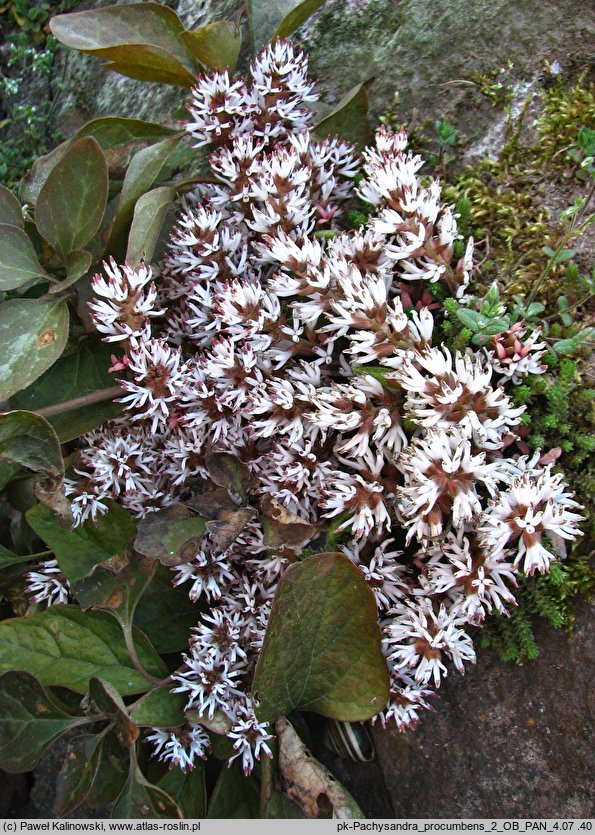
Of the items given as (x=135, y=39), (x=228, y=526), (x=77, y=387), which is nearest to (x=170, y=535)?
(x=228, y=526)

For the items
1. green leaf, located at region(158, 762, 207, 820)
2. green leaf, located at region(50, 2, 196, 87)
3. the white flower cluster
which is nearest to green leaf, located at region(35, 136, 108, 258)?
the white flower cluster

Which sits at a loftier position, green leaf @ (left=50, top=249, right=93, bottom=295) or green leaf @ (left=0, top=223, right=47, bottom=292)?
green leaf @ (left=0, top=223, right=47, bottom=292)

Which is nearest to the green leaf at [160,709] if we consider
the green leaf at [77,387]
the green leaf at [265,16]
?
the green leaf at [77,387]

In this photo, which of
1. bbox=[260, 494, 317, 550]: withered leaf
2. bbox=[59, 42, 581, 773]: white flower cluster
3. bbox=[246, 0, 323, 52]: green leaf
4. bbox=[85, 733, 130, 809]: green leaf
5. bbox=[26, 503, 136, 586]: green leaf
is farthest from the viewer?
bbox=[246, 0, 323, 52]: green leaf

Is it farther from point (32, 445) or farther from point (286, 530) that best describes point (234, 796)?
point (32, 445)

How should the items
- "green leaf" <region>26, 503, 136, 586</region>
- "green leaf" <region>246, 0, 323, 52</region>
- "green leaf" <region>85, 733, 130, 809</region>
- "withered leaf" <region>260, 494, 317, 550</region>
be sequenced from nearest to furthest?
"withered leaf" <region>260, 494, 317, 550</region> < "green leaf" <region>85, 733, 130, 809</region> < "green leaf" <region>26, 503, 136, 586</region> < "green leaf" <region>246, 0, 323, 52</region>

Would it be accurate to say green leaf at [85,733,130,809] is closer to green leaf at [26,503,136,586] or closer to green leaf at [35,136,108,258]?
green leaf at [26,503,136,586]
